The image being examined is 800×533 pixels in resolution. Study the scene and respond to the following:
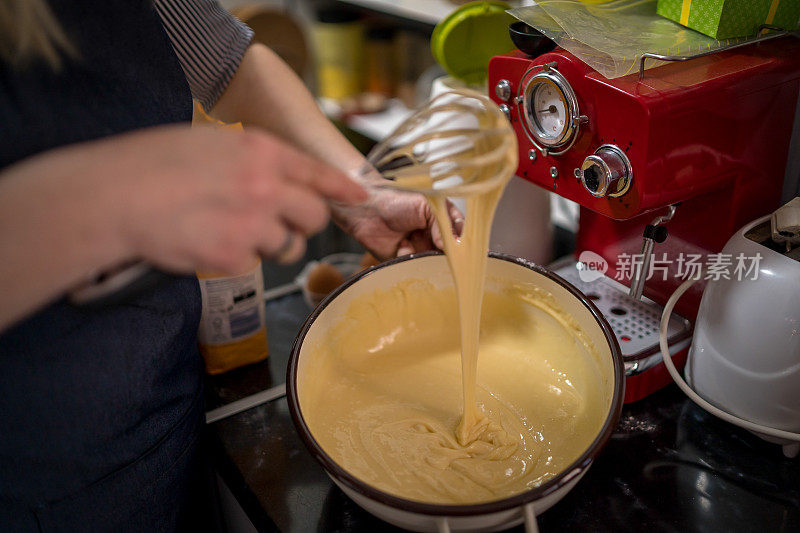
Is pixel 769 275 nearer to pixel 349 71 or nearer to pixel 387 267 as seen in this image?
pixel 387 267

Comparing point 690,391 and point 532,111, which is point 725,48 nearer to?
point 532,111

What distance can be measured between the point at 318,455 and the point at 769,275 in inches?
22.2

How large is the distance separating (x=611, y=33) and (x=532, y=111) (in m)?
0.14

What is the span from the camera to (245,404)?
96cm

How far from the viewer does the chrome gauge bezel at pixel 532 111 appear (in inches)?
31.6

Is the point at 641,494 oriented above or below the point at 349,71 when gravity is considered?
below

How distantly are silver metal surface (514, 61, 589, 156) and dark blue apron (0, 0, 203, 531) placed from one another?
17.3 inches

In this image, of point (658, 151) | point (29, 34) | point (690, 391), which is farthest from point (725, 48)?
point (29, 34)

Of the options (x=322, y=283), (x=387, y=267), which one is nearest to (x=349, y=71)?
(x=322, y=283)

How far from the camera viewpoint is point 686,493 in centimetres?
78

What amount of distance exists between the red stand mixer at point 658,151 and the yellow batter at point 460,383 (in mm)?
121

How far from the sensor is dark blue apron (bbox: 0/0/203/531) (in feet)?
2.15

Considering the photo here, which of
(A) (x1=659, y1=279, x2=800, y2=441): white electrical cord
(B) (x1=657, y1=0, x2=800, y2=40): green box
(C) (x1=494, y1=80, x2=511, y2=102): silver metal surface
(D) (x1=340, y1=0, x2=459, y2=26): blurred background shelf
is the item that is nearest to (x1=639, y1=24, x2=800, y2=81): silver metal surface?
(B) (x1=657, y1=0, x2=800, y2=40): green box

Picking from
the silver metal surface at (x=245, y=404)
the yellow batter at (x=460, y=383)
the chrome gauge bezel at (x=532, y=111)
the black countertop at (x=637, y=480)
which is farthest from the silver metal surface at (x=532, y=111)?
the silver metal surface at (x=245, y=404)
